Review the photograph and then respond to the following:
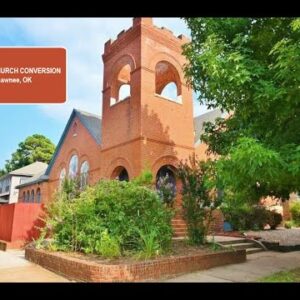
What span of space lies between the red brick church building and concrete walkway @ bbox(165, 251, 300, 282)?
4951 mm

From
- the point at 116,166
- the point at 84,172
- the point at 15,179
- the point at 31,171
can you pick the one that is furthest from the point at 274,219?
the point at 15,179

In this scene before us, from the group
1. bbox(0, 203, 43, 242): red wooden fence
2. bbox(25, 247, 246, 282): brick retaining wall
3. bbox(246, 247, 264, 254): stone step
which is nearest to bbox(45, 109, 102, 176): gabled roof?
bbox(0, 203, 43, 242): red wooden fence

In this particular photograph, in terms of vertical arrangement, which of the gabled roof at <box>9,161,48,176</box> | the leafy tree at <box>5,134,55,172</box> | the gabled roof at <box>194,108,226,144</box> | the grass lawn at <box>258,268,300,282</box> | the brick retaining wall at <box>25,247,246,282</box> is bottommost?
the grass lawn at <box>258,268,300,282</box>

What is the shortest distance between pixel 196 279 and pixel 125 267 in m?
1.42

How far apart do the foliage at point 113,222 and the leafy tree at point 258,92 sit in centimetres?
201

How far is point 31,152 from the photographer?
38.2 meters

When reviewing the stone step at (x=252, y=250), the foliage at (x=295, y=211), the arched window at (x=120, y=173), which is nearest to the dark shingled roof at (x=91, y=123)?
the arched window at (x=120, y=173)

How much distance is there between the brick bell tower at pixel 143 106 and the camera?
1311cm

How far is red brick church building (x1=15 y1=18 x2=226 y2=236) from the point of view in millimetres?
13125

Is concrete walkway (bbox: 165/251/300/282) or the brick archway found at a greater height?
the brick archway

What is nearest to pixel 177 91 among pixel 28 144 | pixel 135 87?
pixel 135 87

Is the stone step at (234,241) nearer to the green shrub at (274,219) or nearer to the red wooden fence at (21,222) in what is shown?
the green shrub at (274,219)

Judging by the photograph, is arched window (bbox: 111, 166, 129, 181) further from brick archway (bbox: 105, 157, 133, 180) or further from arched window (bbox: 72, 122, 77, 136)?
arched window (bbox: 72, 122, 77, 136)
